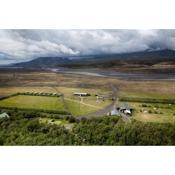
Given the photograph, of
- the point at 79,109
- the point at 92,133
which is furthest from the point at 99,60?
the point at 92,133

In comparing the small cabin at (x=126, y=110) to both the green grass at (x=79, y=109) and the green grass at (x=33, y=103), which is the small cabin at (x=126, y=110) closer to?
the green grass at (x=79, y=109)

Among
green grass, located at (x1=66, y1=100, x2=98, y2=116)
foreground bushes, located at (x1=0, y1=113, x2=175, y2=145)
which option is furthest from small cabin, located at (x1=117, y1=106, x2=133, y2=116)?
green grass, located at (x1=66, y1=100, x2=98, y2=116)

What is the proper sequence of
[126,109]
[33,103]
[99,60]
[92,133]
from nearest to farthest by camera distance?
1. [92,133]
2. [126,109]
3. [33,103]
4. [99,60]

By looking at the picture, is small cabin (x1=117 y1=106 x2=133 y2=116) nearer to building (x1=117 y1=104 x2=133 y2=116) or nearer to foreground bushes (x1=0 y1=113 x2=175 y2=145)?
building (x1=117 y1=104 x2=133 y2=116)

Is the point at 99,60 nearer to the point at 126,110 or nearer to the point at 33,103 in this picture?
the point at 126,110
